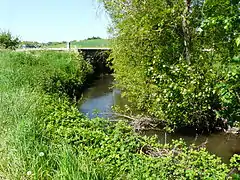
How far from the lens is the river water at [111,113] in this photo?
8.82m

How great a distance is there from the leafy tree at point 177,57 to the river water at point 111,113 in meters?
0.41

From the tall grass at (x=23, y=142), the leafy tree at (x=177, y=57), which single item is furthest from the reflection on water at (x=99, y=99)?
the tall grass at (x=23, y=142)

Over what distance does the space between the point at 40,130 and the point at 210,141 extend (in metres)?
5.09

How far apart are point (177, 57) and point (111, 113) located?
8.18ft

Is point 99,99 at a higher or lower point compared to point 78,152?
lower

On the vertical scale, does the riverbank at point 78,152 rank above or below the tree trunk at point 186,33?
below

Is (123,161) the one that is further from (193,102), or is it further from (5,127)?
(193,102)

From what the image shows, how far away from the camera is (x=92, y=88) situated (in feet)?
69.3

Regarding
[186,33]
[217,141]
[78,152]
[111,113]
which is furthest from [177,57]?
[78,152]

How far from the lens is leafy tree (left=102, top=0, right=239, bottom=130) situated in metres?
9.05

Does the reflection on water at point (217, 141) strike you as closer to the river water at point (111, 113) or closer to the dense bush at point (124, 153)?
the river water at point (111, 113)

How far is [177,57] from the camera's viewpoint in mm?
10414

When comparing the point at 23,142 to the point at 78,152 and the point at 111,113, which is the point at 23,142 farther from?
the point at 111,113

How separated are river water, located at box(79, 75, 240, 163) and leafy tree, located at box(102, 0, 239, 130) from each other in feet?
1.34
